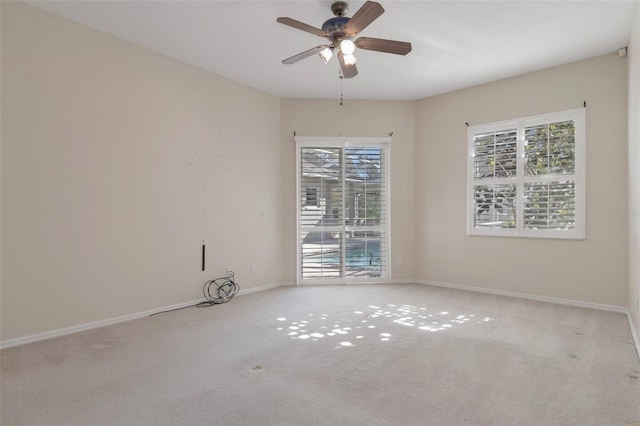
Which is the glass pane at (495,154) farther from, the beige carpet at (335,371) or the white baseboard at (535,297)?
the beige carpet at (335,371)

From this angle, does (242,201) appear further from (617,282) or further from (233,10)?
(617,282)

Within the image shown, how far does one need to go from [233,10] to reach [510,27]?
2615mm

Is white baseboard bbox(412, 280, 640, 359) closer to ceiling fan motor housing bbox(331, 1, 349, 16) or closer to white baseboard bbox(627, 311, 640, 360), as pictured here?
white baseboard bbox(627, 311, 640, 360)

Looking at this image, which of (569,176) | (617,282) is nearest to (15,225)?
(569,176)

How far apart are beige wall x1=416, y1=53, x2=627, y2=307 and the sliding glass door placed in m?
0.79

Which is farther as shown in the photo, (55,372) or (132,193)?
(132,193)

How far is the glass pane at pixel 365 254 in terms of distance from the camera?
18.2ft

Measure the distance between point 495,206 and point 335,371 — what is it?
3.54 m

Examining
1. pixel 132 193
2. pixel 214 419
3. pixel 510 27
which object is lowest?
pixel 214 419

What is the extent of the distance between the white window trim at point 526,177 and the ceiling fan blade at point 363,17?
9.66 ft

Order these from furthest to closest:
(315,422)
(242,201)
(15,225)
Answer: (242,201), (15,225), (315,422)

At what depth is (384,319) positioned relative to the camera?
3723 mm

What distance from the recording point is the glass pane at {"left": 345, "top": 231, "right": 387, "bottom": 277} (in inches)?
219

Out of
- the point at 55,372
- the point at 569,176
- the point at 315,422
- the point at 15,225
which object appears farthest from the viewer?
the point at 569,176
